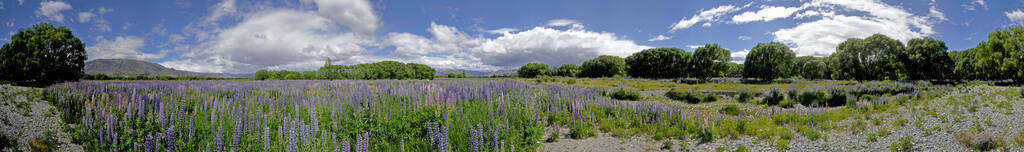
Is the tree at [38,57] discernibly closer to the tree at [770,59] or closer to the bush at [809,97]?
the bush at [809,97]

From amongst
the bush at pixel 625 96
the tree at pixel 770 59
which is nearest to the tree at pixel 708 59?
the tree at pixel 770 59

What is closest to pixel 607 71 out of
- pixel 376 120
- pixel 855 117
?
pixel 855 117

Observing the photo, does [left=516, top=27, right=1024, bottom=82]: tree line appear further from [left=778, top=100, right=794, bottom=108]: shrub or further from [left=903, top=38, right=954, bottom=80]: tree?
[left=778, top=100, right=794, bottom=108]: shrub

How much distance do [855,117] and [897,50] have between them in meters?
41.0

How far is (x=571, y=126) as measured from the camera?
6.89 metres

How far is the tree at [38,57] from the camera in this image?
17.3 m

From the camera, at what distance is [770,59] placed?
4094cm

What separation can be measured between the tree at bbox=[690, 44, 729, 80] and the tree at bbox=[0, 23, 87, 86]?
2233 inches

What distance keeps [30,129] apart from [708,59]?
53125 mm

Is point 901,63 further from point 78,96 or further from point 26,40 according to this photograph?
point 26,40

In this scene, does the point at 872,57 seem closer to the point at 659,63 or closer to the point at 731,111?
the point at 659,63

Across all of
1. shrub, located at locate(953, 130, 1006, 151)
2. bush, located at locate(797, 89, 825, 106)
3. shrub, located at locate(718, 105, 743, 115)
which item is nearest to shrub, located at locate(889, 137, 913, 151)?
shrub, located at locate(953, 130, 1006, 151)

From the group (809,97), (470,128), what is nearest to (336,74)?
(809,97)

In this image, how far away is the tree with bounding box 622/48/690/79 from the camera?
58.4 meters
